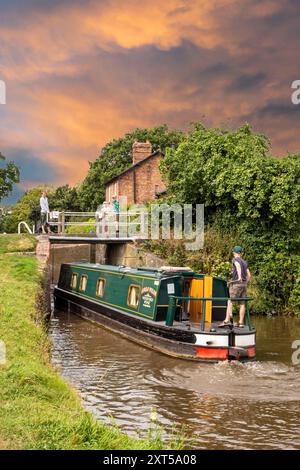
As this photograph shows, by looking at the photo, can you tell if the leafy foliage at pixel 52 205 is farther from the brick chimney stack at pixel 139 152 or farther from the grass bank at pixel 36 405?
the grass bank at pixel 36 405

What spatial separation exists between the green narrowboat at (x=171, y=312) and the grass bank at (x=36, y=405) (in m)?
2.82

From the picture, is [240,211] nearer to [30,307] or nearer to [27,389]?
Result: [30,307]

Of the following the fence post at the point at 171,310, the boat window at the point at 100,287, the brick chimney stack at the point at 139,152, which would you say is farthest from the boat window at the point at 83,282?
the brick chimney stack at the point at 139,152

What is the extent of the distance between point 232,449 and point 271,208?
40.8 feet

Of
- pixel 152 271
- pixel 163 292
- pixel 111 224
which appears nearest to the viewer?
pixel 163 292

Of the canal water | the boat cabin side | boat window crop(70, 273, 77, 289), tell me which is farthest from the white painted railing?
the canal water

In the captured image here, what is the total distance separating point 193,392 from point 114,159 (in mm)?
43784

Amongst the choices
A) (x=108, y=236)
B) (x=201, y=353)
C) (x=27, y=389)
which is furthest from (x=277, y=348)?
(x=108, y=236)

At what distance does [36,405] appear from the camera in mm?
6105

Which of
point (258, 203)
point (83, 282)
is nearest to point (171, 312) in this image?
point (258, 203)

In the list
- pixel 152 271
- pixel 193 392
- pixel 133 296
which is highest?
pixel 152 271

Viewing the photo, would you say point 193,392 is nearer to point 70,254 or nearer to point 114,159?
point 70,254

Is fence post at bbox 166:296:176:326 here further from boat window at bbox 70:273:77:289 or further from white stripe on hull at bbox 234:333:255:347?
boat window at bbox 70:273:77:289
